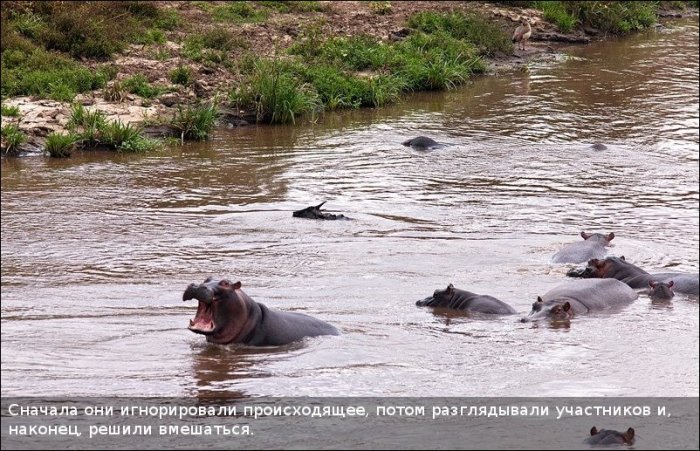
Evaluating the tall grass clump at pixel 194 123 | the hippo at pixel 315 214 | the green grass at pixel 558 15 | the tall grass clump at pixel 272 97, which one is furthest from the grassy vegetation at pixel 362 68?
the hippo at pixel 315 214

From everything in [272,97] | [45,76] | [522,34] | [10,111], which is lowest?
[10,111]

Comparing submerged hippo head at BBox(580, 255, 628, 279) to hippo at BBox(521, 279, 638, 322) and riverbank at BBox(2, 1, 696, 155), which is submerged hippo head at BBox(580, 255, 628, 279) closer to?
hippo at BBox(521, 279, 638, 322)

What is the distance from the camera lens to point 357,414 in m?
6.62

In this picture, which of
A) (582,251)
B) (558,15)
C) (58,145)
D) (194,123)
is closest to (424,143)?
(194,123)

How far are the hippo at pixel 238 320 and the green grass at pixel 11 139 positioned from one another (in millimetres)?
7210

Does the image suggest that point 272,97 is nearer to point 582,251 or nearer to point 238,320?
point 582,251

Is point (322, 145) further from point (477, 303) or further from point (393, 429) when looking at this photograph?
point (393, 429)

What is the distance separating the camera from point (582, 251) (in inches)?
410

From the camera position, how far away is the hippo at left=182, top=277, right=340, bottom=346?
736cm

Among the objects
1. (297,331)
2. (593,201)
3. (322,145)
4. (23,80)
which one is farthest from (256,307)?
(23,80)

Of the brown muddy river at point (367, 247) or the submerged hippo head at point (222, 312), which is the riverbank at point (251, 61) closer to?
the brown muddy river at point (367, 247)

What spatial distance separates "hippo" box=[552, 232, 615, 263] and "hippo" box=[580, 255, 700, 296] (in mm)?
378

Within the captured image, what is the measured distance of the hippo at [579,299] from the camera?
28.0ft

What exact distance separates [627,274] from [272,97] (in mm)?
8075
